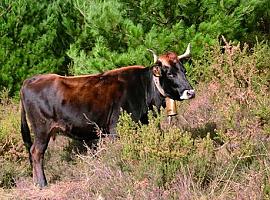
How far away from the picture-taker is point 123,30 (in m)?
9.20

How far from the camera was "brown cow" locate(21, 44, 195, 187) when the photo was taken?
7074mm

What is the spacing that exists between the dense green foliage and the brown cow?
1.68 m

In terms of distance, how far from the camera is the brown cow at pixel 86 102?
7074 mm

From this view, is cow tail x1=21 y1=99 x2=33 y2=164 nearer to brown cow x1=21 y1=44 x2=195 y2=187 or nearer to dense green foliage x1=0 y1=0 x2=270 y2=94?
brown cow x1=21 y1=44 x2=195 y2=187

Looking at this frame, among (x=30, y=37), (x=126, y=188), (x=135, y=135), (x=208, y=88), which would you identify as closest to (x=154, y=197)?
(x=126, y=188)

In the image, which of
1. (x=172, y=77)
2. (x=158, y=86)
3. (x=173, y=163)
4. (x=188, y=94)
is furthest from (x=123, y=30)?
(x=173, y=163)

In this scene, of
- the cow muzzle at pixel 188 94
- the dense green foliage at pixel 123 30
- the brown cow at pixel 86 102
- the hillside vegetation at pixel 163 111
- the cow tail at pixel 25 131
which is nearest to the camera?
the hillside vegetation at pixel 163 111

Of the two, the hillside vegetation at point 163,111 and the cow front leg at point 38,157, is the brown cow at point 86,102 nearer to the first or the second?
the cow front leg at point 38,157

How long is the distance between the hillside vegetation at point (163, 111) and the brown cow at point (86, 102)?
0.29 meters

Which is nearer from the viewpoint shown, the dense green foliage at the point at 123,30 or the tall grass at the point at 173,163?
the tall grass at the point at 173,163

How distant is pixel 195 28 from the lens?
906 cm

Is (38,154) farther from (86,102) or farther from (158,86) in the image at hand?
(158,86)

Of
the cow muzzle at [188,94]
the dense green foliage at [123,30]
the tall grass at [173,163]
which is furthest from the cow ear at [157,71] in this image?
the dense green foliage at [123,30]

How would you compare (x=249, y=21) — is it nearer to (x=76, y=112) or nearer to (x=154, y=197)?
(x=76, y=112)
